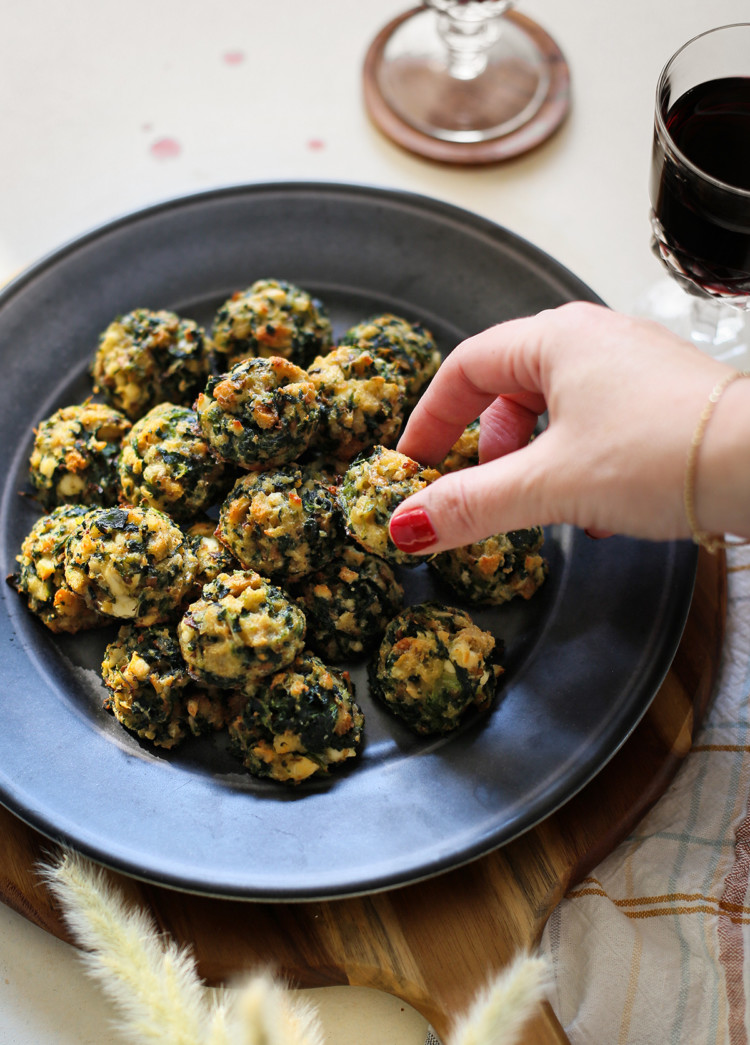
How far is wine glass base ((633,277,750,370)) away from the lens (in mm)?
2393

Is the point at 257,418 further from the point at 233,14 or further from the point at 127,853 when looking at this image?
the point at 233,14

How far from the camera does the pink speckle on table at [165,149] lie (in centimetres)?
278

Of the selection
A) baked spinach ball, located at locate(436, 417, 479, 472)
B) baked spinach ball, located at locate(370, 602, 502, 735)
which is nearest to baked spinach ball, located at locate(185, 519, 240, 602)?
baked spinach ball, located at locate(370, 602, 502, 735)

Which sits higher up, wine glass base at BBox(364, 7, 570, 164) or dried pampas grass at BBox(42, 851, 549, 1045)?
wine glass base at BBox(364, 7, 570, 164)

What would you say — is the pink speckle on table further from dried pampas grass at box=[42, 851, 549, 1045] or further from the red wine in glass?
dried pampas grass at box=[42, 851, 549, 1045]

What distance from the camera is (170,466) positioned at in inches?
71.0

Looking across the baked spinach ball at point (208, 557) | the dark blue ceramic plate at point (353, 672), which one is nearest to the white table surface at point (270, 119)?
the dark blue ceramic plate at point (353, 672)

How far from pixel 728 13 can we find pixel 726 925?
109 inches

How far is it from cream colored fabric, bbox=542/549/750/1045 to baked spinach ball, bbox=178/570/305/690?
29.4 inches

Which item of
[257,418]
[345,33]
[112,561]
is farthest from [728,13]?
[112,561]

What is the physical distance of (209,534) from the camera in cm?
183

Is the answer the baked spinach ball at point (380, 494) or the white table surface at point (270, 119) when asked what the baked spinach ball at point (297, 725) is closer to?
the baked spinach ball at point (380, 494)

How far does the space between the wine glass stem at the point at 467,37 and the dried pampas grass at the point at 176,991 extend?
2.45 meters

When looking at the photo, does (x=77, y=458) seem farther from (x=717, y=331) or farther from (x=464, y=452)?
(x=717, y=331)
